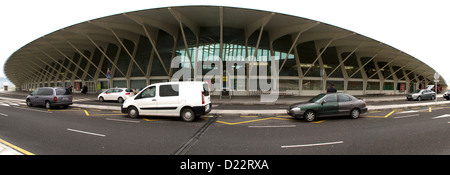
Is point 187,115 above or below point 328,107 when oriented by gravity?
below

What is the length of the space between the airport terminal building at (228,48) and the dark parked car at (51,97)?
7.65m

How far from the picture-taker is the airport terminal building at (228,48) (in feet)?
56.2

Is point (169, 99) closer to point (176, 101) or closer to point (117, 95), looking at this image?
point (176, 101)

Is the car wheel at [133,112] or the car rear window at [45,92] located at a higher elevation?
the car rear window at [45,92]

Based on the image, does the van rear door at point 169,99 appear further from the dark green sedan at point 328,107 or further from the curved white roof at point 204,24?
the curved white roof at point 204,24

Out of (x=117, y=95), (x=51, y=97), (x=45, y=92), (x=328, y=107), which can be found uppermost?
(x=45, y=92)

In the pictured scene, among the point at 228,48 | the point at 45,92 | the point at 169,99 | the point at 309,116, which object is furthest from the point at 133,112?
the point at 228,48

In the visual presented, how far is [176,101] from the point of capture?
6898 mm

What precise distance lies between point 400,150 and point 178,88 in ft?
24.0

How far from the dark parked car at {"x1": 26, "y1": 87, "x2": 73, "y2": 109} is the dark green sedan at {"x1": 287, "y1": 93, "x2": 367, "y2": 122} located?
1462 cm

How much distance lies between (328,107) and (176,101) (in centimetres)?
699

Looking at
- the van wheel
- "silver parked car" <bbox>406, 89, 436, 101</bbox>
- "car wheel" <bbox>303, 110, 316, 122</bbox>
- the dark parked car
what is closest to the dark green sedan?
"car wheel" <bbox>303, 110, 316, 122</bbox>

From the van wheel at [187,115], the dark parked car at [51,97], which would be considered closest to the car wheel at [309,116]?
the van wheel at [187,115]
